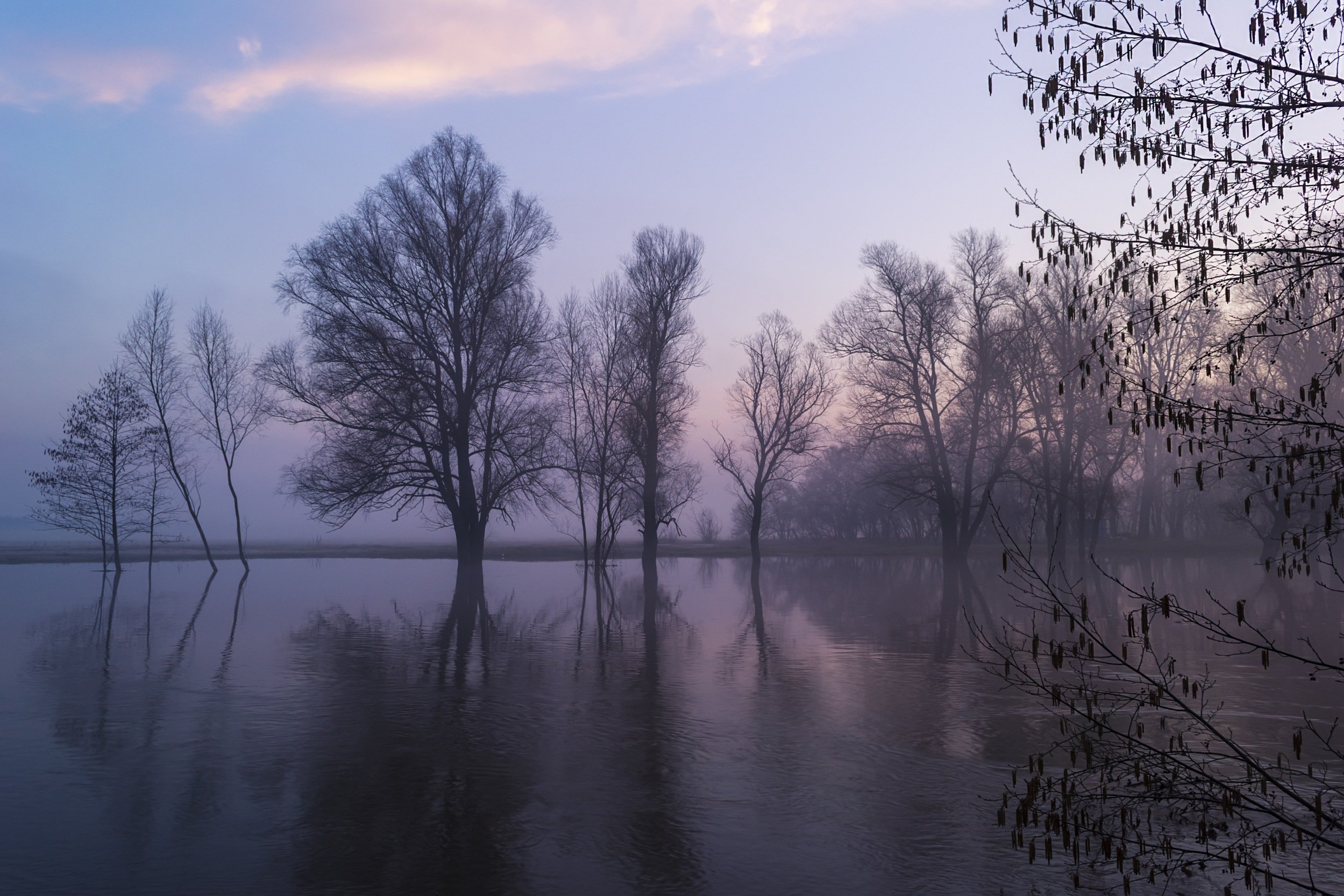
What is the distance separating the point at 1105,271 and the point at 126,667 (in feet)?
42.9

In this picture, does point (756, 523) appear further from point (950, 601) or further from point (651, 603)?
point (651, 603)

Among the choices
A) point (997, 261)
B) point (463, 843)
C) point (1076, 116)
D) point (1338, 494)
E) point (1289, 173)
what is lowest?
point (463, 843)

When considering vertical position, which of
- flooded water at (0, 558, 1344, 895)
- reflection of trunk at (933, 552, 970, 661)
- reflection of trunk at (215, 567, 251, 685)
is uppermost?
reflection of trunk at (933, 552, 970, 661)

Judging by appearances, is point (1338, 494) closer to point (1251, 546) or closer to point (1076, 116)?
point (1076, 116)

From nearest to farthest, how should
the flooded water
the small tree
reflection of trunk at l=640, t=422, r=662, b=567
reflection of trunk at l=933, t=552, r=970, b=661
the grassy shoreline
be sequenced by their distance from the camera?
the small tree < the flooded water < reflection of trunk at l=933, t=552, r=970, b=661 < reflection of trunk at l=640, t=422, r=662, b=567 < the grassy shoreline

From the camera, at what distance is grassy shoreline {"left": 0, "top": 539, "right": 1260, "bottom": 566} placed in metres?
53.1

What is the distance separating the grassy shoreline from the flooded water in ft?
125

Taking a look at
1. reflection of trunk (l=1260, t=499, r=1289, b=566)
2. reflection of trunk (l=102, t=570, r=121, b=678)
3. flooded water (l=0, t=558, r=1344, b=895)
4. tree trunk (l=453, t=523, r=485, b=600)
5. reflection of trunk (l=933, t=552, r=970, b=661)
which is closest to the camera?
flooded water (l=0, t=558, r=1344, b=895)

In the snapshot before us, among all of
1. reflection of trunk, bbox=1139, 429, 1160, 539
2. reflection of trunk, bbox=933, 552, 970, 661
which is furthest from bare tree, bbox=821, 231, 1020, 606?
reflection of trunk, bbox=1139, 429, 1160, 539

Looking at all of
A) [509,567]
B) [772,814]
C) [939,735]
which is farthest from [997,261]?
[772,814]

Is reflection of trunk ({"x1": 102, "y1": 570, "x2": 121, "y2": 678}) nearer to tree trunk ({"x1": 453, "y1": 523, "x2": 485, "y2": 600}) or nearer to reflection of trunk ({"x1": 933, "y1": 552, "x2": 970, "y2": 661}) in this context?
tree trunk ({"x1": 453, "y1": 523, "x2": 485, "y2": 600})

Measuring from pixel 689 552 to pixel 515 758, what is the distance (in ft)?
173

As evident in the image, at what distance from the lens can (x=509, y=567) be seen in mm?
44906

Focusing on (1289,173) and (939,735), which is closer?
(1289,173)
